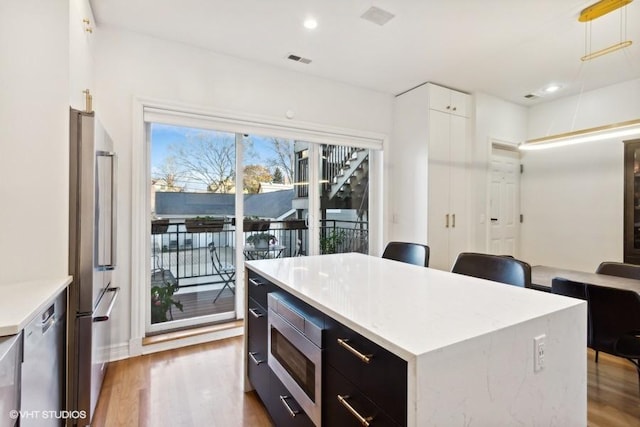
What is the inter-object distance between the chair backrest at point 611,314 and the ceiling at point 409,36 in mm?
2083

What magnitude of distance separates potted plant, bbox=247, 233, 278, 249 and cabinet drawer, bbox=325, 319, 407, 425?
2444mm

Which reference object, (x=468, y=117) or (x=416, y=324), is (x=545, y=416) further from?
(x=468, y=117)

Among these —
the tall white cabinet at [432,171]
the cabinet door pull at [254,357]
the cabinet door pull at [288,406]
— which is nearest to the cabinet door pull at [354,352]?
the cabinet door pull at [288,406]

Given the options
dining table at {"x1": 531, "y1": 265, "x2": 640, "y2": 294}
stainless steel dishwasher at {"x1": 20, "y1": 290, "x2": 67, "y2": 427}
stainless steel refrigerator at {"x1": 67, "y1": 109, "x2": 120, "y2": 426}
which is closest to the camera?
stainless steel dishwasher at {"x1": 20, "y1": 290, "x2": 67, "y2": 427}

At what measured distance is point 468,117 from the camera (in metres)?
4.23

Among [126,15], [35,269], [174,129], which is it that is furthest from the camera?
[174,129]

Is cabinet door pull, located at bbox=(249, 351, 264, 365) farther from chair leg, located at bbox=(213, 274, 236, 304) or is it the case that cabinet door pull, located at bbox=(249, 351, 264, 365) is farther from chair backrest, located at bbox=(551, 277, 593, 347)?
chair backrest, located at bbox=(551, 277, 593, 347)

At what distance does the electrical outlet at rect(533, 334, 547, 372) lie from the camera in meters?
1.09

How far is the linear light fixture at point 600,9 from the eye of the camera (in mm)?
2365

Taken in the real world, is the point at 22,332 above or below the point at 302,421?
above

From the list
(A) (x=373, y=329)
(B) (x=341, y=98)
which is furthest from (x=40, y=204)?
(B) (x=341, y=98)

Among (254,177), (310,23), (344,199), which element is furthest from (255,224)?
(310,23)

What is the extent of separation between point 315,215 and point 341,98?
1.45m

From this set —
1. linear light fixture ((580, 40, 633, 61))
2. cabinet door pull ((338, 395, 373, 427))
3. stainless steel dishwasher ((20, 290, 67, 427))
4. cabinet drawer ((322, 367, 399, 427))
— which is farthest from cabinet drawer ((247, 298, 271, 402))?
linear light fixture ((580, 40, 633, 61))
